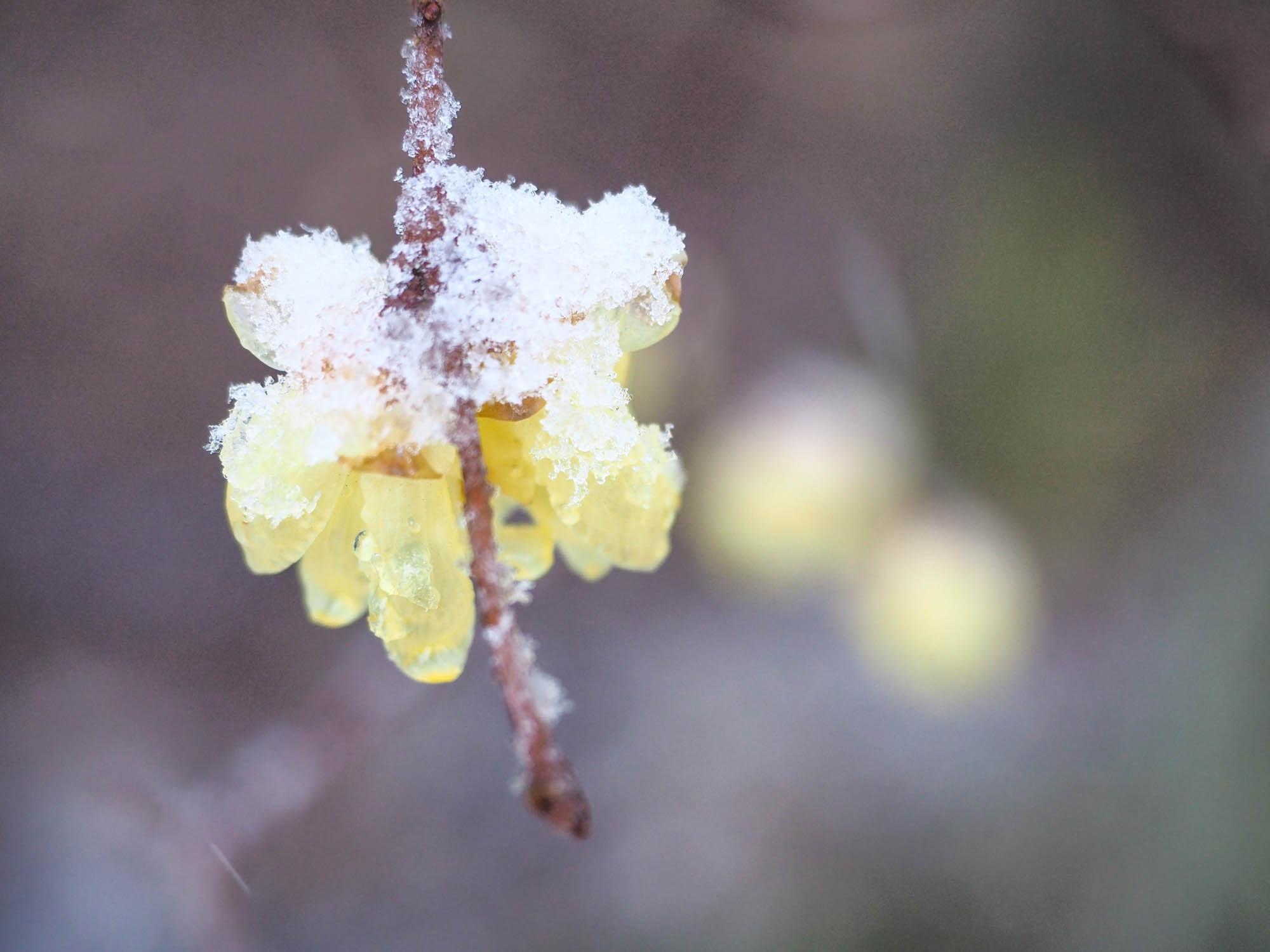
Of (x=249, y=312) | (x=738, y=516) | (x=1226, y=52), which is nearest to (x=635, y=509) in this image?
(x=249, y=312)

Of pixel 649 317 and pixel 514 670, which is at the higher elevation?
pixel 649 317

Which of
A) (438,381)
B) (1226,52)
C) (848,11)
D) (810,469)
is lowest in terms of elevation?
(438,381)

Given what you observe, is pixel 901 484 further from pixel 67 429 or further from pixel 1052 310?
pixel 67 429

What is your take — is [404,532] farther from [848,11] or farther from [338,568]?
[848,11]

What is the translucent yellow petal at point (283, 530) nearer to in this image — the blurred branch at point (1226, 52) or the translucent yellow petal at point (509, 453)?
the translucent yellow petal at point (509, 453)

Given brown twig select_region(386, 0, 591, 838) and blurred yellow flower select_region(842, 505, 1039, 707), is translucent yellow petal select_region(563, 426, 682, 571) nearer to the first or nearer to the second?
brown twig select_region(386, 0, 591, 838)

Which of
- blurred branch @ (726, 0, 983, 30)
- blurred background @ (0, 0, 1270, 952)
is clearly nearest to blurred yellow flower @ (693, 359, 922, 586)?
blurred background @ (0, 0, 1270, 952)

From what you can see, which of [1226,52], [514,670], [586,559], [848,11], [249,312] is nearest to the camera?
[514,670]
